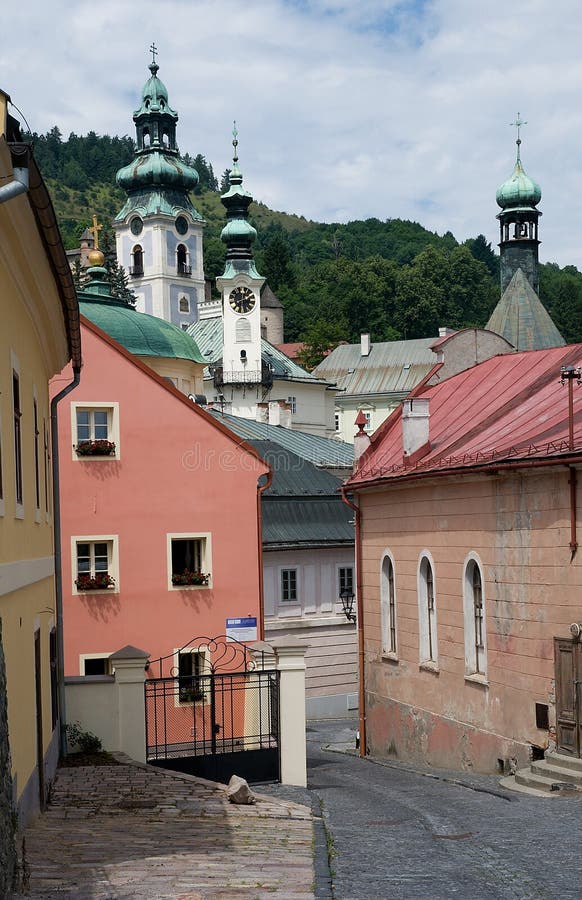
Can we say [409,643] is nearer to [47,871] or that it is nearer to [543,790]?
[543,790]

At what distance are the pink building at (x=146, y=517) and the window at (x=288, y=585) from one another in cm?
756

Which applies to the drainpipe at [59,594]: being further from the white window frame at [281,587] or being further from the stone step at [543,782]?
the white window frame at [281,587]

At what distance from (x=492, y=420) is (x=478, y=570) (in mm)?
3323

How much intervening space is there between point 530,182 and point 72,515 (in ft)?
202

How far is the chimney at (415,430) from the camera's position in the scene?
77.4 ft

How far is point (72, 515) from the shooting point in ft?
80.5

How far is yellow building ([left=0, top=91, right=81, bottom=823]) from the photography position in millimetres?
9547

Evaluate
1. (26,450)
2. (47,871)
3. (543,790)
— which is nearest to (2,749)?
(47,871)

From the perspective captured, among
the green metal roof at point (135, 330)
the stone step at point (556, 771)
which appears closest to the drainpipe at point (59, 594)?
the stone step at point (556, 771)

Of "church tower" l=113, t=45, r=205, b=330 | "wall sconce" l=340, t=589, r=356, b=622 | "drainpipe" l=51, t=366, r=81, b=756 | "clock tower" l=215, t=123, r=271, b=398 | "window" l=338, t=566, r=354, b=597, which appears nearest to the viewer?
"drainpipe" l=51, t=366, r=81, b=756

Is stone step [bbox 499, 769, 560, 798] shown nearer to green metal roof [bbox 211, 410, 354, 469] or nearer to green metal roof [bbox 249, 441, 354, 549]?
green metal roof [bbox 249, 441, 354, 549]

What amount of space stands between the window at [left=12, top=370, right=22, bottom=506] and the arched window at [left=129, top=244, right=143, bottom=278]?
329ft

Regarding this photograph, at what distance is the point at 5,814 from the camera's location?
7.34 m

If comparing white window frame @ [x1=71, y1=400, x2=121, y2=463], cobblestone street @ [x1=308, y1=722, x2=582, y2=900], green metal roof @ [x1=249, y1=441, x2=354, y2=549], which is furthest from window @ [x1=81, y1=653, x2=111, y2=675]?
green metal roof @ [x1=249, y1=441, x2=354, y2=549]
